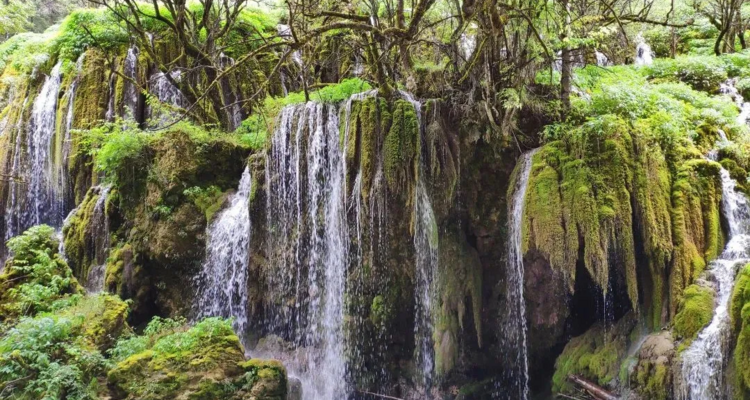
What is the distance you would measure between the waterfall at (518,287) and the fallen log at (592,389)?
954 millimetres

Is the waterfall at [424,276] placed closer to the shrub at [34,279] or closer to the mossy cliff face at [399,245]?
Result: the mossy cliff face at [399,245]

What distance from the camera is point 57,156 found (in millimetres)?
12656

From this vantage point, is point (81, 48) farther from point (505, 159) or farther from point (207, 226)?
point (505, 159)

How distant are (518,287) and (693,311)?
2588 millimetres

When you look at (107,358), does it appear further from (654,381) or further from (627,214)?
(627,214)

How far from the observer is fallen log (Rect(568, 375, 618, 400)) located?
6.53 meters

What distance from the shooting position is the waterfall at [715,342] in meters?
5.52

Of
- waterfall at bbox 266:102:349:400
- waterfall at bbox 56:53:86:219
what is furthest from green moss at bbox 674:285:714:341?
waterfall at bbox 56:53:86:219

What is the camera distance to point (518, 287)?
806cm

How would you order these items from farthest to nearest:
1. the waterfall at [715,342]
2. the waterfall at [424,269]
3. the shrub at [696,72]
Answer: the shrub at [696,72]
the waterfall at [424,269]
the waterfall at [715,342]

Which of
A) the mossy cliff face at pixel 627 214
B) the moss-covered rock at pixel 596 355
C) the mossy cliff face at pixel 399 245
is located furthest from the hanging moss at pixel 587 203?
the mossy cliff face at pixel 399 245

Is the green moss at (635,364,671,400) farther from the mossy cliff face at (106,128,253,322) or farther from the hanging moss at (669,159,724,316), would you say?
the mossy cliff face at (106,128,253,322)

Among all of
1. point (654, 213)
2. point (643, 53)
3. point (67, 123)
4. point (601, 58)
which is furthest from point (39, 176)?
point (643, 53)

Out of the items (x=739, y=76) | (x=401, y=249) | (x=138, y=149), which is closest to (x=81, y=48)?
(x=138, y=149)
